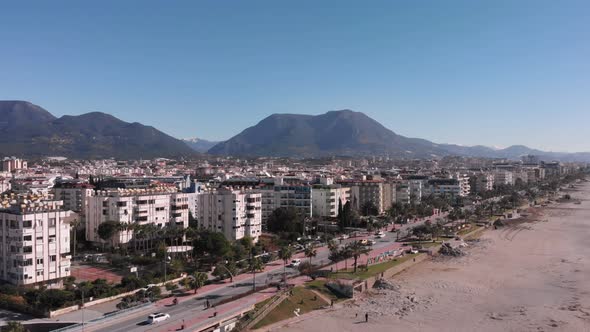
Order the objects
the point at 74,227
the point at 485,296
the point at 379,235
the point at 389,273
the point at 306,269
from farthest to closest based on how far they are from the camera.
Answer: the point at 379,235, the point at 74,227, the point at 389,273, the point at 306,269, the point at 485,296

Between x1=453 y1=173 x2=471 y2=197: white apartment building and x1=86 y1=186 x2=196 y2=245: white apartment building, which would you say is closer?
x1=86 y1=186 x2=196 y2=245: white apartment building

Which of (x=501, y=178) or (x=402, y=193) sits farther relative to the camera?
(x=501, y=178)

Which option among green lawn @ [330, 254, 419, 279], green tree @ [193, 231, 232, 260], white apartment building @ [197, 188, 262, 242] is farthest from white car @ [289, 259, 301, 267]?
white apartment building @ [197, 188, 262, 242]

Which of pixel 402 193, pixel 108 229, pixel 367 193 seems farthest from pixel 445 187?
pixel 108 229

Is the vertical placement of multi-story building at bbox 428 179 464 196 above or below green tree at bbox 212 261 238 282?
above

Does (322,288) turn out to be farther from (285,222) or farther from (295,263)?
(285,222)

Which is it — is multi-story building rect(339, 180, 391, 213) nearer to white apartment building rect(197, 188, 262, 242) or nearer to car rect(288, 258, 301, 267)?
white apartment building rect(197, 188, 262, 242)
